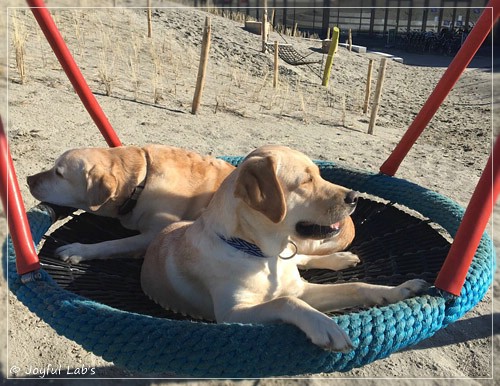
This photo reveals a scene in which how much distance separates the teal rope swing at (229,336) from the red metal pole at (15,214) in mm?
113

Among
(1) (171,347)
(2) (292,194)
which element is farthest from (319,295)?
(1) (171,347)

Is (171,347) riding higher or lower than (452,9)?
lower

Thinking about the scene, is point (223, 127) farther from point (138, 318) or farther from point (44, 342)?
point (138, 318)

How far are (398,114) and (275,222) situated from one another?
10926 mm

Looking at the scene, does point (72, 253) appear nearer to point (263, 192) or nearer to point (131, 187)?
point (131, 187)

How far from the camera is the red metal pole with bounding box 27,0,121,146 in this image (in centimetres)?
312

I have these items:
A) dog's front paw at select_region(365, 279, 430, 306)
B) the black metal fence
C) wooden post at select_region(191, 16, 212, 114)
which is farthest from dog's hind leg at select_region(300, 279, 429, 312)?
the black metal fence

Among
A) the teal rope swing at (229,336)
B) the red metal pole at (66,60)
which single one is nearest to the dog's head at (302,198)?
the teal rope swing at (229,336)

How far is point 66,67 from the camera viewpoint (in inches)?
135

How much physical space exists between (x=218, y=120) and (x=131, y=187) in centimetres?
610

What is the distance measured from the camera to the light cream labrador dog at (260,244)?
→ 207 cm

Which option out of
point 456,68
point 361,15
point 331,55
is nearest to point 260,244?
point 456,68

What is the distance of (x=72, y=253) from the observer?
2873 millimetres

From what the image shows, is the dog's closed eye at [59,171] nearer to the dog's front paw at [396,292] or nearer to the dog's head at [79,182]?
the dog's head at [79,182]
